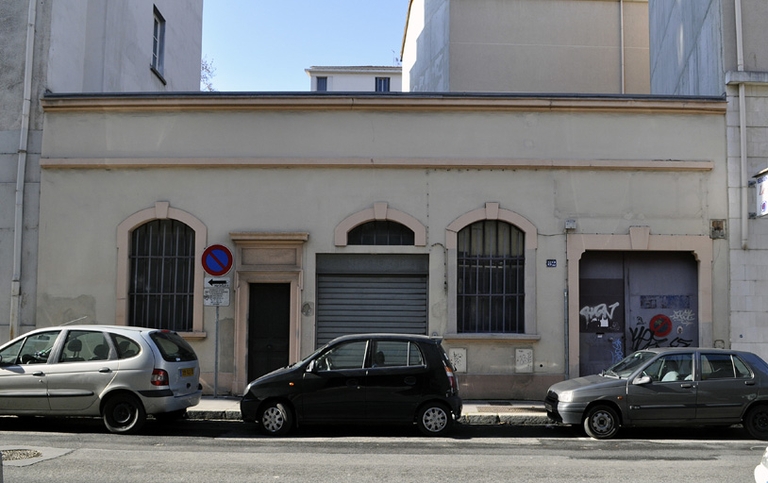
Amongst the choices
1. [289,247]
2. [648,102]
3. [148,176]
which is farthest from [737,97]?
[148,176]

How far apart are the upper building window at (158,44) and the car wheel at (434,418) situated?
14366mm

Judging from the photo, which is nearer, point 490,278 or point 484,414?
point 484,414

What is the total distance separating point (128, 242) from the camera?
49.6ft

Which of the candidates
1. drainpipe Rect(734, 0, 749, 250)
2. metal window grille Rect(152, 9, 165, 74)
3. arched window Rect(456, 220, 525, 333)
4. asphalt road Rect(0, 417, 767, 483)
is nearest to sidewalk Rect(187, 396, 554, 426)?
asphalt road Rect(0, 417, 767, 483)

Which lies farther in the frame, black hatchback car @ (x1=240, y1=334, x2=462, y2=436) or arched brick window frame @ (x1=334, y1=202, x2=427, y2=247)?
arched brick window frame @ (x1=334, y1=202, x2=427, y2=247)

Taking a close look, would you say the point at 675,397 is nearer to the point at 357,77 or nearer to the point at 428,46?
the point at 428,46

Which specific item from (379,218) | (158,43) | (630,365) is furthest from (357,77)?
(630,365)

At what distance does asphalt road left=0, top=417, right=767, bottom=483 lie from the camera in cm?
830

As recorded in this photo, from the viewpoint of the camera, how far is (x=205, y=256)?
45.2 ft

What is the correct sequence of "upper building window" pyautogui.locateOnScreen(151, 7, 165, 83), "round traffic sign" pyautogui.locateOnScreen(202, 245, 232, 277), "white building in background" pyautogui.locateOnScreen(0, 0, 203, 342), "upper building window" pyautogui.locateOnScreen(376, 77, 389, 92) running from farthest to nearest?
"upper building window" pyautogui.locateOnScreen(376, 77, 389, 92), "upper building window" pyautogui.locateOnScreen(151, 7, 165, 83), "white building in background" pyautogui.locateOnScreen(0, 0, 203, 342), "round traffic sign" pyautogui.locateOnScreen(202, 245, 232, 277)

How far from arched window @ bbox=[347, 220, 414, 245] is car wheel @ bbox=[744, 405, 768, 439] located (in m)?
6.47

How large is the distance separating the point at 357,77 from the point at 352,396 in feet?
154

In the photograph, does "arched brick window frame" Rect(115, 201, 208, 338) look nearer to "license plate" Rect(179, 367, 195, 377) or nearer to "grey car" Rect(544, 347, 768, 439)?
"license plate" Rect(179, 367, 195, 377)

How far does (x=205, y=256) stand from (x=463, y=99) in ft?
18.2
